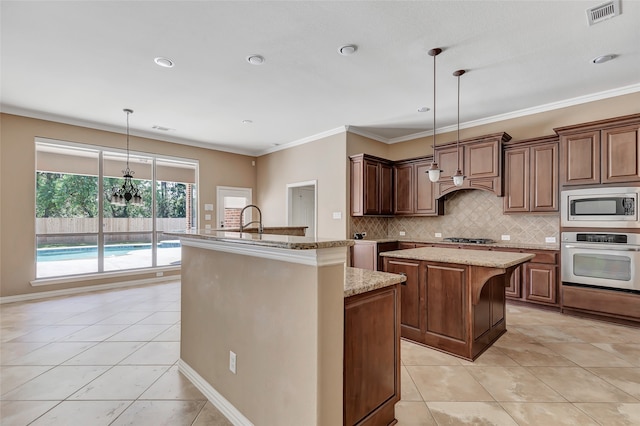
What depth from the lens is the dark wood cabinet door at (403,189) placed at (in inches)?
219

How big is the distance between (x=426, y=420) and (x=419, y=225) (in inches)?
166

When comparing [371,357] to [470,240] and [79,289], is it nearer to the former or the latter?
[470,240]

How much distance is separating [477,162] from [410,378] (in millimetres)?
3626

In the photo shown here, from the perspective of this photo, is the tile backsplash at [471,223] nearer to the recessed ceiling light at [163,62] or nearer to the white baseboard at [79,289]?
the recessed ceiling light at [163,62]

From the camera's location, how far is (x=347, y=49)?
286 cm

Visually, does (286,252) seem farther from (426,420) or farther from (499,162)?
(499,162)

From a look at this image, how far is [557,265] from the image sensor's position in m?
3.90

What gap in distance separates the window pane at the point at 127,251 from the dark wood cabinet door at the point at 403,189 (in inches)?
198

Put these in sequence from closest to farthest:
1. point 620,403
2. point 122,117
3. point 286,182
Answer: point 620,403 < point 122,117 < point 286,182

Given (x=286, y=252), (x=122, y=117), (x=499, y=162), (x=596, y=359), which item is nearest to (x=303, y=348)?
(x=286, y=252)

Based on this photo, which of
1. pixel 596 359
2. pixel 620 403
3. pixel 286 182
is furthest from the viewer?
pixel 286 182

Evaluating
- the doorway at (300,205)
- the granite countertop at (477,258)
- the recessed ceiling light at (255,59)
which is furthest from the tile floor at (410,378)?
the doorway at (300,205)

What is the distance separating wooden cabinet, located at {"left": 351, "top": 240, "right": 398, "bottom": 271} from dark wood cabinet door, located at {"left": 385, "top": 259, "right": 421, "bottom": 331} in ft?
6.08

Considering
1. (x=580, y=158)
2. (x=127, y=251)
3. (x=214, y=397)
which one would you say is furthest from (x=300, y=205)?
(x=214, y=397)
